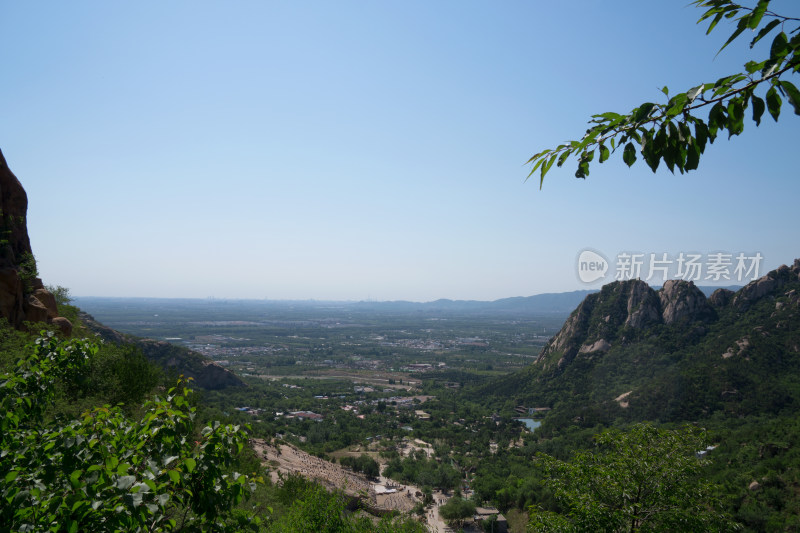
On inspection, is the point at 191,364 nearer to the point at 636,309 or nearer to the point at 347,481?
the point at 347,481

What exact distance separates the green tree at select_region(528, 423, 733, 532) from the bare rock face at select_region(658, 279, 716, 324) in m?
69.1

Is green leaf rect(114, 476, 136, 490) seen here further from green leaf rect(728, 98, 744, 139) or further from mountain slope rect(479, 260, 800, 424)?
mountain slope rect(479, 260, 800, 424)

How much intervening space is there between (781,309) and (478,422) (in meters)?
46.7

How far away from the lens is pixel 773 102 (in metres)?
1.83

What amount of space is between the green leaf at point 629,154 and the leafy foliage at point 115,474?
3.21 metres

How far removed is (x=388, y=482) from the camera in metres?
41.0

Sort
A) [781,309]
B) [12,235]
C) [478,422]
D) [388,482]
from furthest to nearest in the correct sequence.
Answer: [478,422]
[781,309]
[388,482]
[12,235]

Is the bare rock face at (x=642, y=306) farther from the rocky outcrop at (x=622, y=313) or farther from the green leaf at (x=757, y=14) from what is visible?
the green leaf at (x=757, y=14)

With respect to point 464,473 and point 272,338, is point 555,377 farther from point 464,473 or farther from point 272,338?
point 272,338

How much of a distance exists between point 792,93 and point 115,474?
4.09m

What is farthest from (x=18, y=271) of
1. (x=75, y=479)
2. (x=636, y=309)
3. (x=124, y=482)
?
(x=636, y=309)

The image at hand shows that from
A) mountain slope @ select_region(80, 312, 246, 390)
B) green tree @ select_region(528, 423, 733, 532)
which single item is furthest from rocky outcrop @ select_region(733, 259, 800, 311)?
mountain slope @ select_region(80, 312, 246, 390)

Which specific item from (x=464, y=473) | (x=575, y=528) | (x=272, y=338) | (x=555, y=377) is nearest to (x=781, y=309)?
(x=555, y=377)

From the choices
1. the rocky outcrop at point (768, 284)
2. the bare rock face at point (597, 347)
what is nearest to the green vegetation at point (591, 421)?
the rocky outcrop at point (768, 284)
